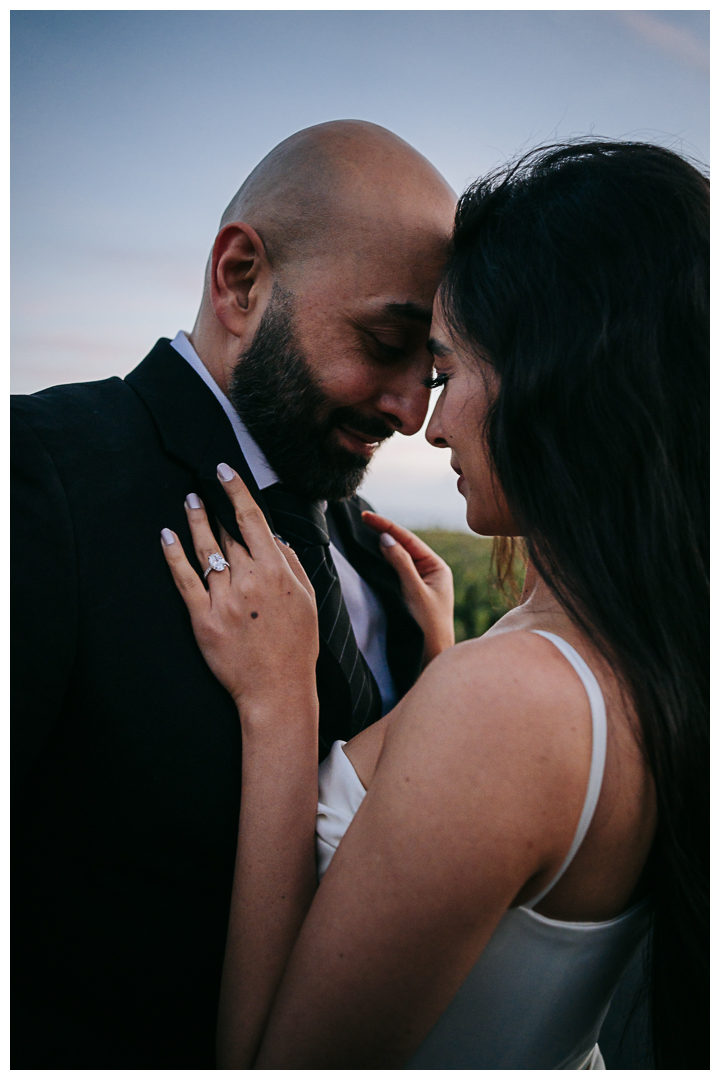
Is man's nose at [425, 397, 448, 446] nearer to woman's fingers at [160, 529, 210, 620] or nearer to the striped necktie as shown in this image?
the striped necktie

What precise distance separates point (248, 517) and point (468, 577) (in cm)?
284

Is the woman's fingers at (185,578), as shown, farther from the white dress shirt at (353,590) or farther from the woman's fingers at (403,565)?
the woman's fingers at (403,565)

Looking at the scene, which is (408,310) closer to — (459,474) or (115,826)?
(459,474)

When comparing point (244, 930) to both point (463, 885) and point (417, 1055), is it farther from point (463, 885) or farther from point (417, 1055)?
point (463, 885)

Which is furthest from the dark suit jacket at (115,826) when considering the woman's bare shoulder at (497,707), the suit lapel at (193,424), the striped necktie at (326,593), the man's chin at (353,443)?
the man's chin at (353,443)

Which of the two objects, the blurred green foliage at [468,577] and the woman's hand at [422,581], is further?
the blurred green foliage at [468,577]

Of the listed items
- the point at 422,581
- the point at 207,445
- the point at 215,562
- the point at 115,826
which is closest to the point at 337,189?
the point at 207,445

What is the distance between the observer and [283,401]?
186cm

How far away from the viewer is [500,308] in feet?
4.42

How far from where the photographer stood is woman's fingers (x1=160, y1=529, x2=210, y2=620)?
1.44m

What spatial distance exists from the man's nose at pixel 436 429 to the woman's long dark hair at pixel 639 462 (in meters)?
0.21

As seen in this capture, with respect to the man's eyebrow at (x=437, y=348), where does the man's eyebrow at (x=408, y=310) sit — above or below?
above

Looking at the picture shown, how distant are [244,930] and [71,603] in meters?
0.68

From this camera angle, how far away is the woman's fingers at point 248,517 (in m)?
1.54
